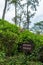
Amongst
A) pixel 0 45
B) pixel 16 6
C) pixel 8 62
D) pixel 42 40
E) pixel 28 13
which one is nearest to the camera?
pixel 8 62

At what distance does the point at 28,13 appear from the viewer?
119 feet

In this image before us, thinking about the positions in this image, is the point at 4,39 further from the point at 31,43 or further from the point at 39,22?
the point at 39,22

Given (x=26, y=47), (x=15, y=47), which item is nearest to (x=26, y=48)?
(x=26, y=47)

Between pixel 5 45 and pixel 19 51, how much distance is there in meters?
1.05

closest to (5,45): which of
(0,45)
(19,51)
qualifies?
(0,45)

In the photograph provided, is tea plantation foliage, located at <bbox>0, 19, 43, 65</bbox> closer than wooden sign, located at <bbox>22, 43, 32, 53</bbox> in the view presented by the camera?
Yes

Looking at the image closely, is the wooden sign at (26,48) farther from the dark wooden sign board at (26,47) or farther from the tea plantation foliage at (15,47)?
the tea plantation foliage at (15,47)

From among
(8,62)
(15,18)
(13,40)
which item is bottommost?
(8,62)

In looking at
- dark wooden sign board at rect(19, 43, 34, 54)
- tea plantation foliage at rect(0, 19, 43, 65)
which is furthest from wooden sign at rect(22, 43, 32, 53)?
tea plantation foliage at rect(0, 19, 43, 65)

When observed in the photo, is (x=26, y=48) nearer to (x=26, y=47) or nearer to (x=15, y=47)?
(x=26, y=47)

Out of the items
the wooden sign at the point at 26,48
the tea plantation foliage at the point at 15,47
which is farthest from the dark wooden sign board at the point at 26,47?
the tea plantation foliage at the point at 15,47

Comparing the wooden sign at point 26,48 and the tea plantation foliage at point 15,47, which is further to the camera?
the wooden sign at point 26,48

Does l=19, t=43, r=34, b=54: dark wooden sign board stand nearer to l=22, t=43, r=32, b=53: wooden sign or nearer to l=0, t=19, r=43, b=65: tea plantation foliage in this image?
l=22, t=43, r=32, b=53: wooden sign

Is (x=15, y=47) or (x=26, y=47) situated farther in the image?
(x=26, y=47)
